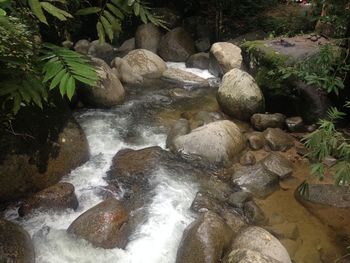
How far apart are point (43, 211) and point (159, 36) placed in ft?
26.3

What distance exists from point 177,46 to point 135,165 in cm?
599

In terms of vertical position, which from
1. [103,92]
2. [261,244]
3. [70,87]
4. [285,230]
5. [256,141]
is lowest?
[285,230]

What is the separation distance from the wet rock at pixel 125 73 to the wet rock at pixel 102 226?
4926 mm

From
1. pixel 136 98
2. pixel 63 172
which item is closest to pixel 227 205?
pixel 63 172

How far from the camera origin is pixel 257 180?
17.9 feet

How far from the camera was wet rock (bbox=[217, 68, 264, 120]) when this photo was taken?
7.17m

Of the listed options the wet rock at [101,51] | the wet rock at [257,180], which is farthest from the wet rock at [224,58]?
the wet rock at [257,180]

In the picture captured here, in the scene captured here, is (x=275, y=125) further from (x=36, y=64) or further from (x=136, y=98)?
(x=36, y=64)

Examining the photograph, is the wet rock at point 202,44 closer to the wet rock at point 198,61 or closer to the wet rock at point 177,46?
the wet rock at point 177,46

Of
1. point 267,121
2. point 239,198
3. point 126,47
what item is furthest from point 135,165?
point 126,47

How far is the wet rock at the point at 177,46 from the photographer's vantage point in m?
10.8

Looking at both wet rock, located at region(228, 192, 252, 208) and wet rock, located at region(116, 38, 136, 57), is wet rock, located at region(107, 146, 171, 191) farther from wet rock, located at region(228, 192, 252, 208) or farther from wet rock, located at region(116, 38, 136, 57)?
wet rock, located at region(116, 38, 136, 57)

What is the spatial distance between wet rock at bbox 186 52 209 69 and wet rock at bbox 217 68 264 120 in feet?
9.08

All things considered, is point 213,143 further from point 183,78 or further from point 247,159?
point 183,78
